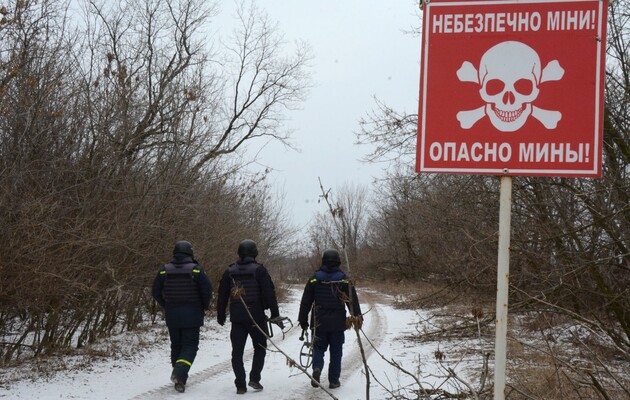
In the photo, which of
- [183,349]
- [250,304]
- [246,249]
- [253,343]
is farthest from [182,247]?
[253,343]

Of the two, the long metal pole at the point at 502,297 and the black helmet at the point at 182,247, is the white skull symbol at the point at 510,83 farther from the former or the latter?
the black helmet at the point at 182,247

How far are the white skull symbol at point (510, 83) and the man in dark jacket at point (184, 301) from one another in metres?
6.39

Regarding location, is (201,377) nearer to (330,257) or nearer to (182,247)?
(182,247)

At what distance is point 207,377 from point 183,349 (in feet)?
3.81

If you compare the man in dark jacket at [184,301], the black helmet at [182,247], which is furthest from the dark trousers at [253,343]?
the black helmet at [182,247]

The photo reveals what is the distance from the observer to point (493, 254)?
425 inches

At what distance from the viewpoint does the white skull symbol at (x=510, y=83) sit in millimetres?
2789

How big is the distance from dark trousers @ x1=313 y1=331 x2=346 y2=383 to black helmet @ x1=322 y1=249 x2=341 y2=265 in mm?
922

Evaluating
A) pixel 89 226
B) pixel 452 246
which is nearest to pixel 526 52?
pixel 89 226

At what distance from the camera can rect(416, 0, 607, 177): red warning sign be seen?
2.77m

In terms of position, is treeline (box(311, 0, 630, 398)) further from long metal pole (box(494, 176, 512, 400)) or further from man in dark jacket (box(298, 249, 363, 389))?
long metal pole (box(494, 176, 512, 400))

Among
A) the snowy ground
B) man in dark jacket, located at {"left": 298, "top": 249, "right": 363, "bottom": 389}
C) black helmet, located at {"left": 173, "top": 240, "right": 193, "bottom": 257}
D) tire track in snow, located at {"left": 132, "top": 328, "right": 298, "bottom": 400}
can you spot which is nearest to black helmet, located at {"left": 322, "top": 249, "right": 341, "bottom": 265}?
man in dark jacket, located at {"left": 298, "top": 249, "right": 363, "bottom": 389}

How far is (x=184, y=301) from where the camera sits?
8.63m

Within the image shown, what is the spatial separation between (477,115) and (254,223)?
20.8m
